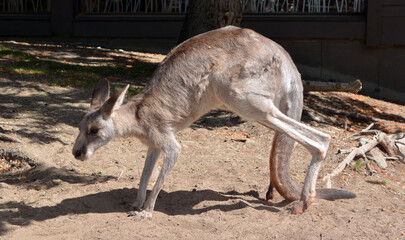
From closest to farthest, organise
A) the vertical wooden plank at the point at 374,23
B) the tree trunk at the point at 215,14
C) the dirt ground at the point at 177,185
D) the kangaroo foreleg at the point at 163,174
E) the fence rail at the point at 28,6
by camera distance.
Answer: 1. the dirt ground at the point at 177,185
2. the kangaroo foreleg at the point at 163,174
3. the tree trunk at the point at 215,14
4. the vertical wooden plank at the point at 374,23
5. the fence rail at the point at 28,6

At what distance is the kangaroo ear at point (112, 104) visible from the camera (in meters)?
5.06

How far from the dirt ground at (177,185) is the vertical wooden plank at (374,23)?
12.9ft

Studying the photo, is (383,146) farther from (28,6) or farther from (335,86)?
(28,6)

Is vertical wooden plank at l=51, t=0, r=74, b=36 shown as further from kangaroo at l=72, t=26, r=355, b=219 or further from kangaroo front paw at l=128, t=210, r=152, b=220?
kangaroo front paw at l=128, t=210, r=152, b=220

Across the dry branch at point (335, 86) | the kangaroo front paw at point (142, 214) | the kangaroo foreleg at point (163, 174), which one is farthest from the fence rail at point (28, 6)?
the kangaroo front paw at point (142, 214)

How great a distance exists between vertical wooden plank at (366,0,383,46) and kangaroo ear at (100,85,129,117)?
8.71m

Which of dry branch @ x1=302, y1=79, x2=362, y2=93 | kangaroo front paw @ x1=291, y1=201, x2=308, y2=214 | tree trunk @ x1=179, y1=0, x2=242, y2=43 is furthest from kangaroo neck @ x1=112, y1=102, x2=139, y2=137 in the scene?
tree trunk @ x1=179, y1=0, x2=242, y2=43

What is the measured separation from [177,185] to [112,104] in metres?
1.54

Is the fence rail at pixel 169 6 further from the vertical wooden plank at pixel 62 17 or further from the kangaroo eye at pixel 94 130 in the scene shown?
the kangaroo eye at pixel 94 130

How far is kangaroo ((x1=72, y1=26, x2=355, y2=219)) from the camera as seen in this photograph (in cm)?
518

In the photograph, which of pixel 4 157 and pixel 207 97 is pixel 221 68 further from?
pixel 4 157

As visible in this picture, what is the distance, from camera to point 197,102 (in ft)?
17.5

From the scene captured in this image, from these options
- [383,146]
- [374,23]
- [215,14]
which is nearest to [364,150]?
[383,146]

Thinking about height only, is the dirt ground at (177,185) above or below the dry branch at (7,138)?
below
